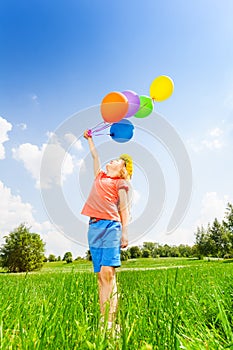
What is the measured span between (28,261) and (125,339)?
A: 23396 mm

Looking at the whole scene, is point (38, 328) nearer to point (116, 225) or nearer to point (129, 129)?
point (116, 225)

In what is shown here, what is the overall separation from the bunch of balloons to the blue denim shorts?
94 cm

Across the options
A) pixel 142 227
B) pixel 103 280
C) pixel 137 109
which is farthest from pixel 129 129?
pixel 103 280

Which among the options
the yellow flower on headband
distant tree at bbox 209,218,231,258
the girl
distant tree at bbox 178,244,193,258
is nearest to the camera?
the girl

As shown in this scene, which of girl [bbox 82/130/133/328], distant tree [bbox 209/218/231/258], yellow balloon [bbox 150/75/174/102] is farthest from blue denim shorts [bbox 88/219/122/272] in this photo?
distant tree [bbox 209/218/231/258]

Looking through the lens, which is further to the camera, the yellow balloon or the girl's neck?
the yellow balloon

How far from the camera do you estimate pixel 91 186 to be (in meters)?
2.99

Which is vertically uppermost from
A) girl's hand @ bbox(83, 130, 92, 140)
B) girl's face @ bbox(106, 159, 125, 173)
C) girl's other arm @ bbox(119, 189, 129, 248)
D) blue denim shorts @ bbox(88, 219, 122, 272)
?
girl's hand @ bbox(83, 130, 92, 140)

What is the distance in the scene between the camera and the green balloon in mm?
3373

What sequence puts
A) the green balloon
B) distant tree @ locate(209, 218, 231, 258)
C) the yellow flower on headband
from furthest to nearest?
1. distant tree @ locate(209, 218, 231, 258)
2. the green balloon
3. the yellow flower on headband

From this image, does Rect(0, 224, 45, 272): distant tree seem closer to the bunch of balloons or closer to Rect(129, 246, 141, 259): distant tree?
Rect(129, 246, 141, 259): distant tree

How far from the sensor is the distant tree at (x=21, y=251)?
2325 centimetres

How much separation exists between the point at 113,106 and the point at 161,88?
79cm

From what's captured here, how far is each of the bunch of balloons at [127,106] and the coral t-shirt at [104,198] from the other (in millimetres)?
447
